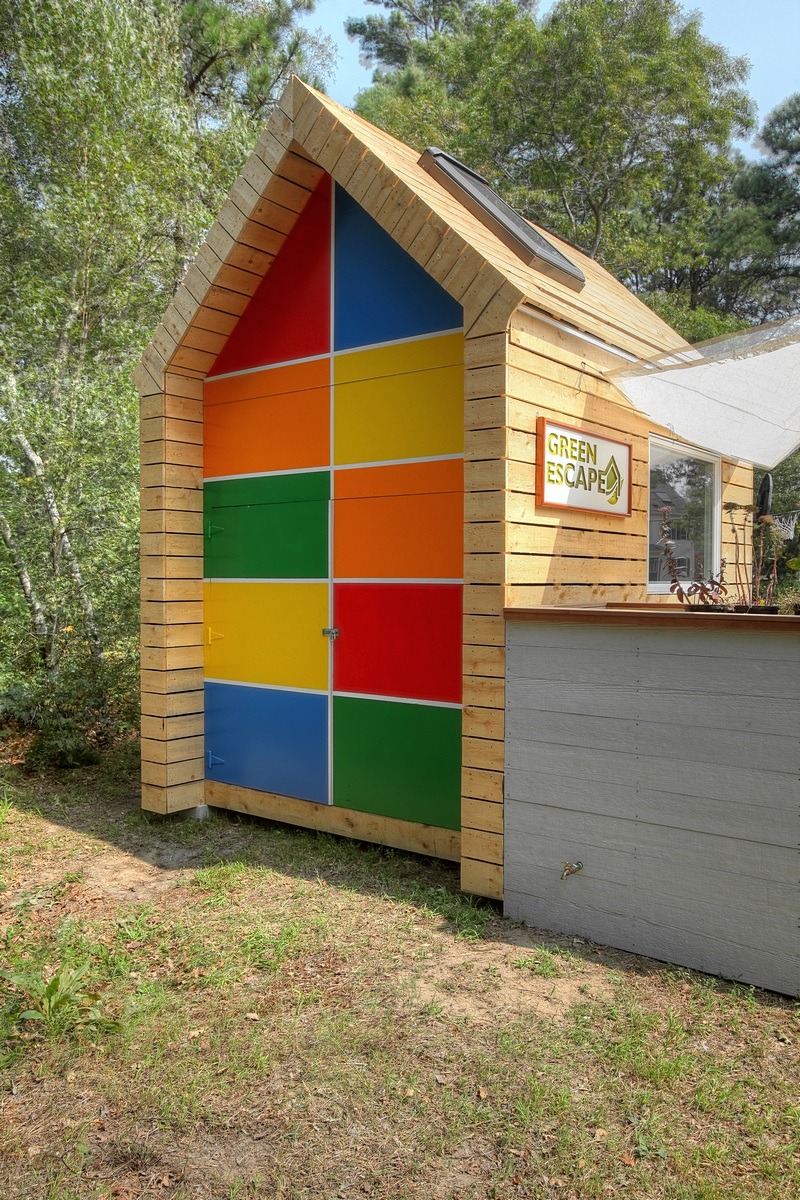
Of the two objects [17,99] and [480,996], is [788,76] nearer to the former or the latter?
[17,99]

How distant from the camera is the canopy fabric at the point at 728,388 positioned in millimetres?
4480

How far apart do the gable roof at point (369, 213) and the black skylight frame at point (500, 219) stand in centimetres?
7

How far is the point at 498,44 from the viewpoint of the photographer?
→ 1766 cm

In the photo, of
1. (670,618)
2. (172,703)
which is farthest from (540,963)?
(172,703)

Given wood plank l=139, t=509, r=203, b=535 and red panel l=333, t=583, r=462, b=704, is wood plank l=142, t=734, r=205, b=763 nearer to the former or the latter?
red panel l=333, t=583, r=462, b=704

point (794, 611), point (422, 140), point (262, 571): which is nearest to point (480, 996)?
point (794, 611)

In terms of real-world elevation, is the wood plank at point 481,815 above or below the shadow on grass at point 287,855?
above

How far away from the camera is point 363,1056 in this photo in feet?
10.1

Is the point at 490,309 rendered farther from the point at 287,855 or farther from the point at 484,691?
the point at 287,855

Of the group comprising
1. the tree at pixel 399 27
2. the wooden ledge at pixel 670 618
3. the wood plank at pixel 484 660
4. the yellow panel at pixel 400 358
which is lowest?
the wood plank at pixel 484 660

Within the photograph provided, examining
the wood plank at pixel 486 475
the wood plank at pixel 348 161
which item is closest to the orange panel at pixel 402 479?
the wood plank at pixel 486 475

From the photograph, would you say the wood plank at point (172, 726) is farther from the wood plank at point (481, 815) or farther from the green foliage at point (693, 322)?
the green foliage at point (693, 322)

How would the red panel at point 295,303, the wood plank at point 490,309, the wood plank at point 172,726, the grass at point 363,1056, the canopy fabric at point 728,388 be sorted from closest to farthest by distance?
the grass at point 363,1056, the wood plank at point 490,309, the canopy fabric at point 728,388, the red panel at point 295,303, the wood plank at point 172,726

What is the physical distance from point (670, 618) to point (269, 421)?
3.19 meters
